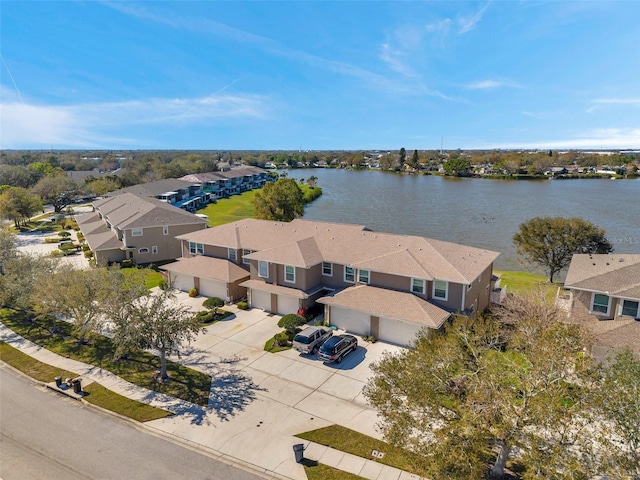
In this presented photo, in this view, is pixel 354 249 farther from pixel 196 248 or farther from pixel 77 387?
pixel 77 387

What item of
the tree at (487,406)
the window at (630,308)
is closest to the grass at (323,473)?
the tree at (487,406)

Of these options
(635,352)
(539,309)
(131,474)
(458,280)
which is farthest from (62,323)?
(635,352)

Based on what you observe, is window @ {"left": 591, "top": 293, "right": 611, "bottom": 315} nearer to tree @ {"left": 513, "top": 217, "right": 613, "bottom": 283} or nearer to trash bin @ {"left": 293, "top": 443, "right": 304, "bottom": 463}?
tree @ {"left": 513, "top": 217, "right": 613, "bottom": 283}

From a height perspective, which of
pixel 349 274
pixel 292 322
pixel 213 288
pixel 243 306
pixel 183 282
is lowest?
pixel 243 306

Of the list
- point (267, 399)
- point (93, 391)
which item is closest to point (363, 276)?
point (267, 399)

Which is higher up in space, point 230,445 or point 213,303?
point 213,303

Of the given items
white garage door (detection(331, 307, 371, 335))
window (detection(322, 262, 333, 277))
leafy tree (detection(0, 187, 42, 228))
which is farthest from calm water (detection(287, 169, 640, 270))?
leafy tree (detection(0, 187, 42, 228))

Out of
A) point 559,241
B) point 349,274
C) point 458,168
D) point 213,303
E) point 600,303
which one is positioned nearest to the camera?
point 600,303
